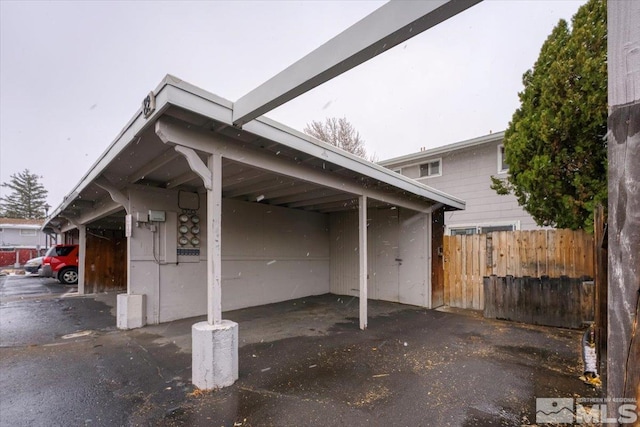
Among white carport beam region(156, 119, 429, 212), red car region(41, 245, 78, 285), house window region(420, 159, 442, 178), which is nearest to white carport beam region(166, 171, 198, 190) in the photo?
white carport beam region(156, 119, 429, 212)

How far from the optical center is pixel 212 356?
317 cm

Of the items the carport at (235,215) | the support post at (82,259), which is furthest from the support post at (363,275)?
the support post at (82,259)

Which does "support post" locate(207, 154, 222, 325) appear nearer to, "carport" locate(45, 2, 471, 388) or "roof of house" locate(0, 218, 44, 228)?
"carport" locate(45, 2, 471, 388)

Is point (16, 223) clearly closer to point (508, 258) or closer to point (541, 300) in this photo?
point (508, 258)

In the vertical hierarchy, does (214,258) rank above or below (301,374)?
above

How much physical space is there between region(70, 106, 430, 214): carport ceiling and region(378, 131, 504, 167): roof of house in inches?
146

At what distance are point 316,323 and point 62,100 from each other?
1345 cm

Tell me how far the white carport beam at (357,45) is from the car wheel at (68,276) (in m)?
13.6

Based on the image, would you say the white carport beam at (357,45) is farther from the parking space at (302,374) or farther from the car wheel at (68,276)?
the car wheel at (68,276)

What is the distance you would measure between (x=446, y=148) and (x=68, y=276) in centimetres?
1491

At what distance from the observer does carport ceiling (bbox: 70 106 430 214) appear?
143 inches

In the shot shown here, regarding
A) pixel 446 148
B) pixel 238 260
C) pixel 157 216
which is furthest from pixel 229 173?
pixel 446 148

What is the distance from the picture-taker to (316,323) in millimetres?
5887

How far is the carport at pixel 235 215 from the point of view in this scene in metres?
3.19
